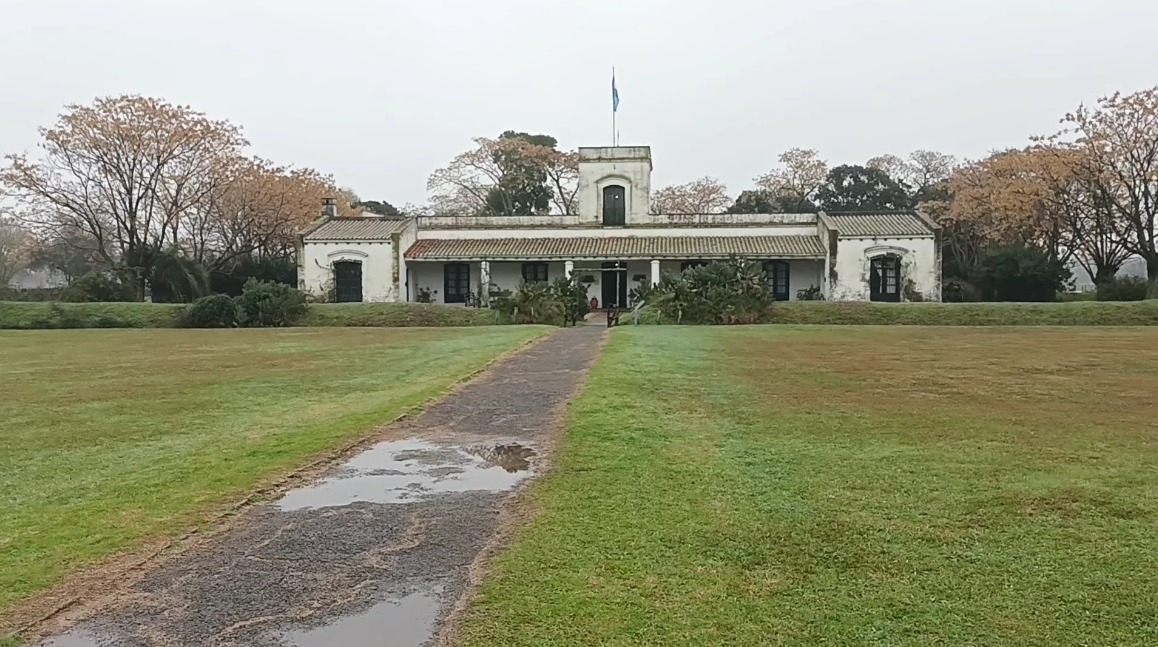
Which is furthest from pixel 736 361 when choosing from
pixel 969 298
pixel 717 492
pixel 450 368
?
pixel 969 298

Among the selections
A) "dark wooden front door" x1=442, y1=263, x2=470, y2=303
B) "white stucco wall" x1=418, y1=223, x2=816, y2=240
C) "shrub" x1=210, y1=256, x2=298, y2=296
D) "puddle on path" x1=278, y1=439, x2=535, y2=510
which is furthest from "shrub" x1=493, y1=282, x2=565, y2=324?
"puddle on path" x1=278, y1=439, x2=535, y2=510

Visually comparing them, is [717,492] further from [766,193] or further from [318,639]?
[766,193]

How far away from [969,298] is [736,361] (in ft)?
86.1

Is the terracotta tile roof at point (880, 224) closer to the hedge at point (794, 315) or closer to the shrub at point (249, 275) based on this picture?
the hedge at point (794, 315)

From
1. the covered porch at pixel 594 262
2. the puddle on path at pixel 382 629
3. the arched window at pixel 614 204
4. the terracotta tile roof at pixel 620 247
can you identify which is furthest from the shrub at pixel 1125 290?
the puddle on path at pixel 382 629

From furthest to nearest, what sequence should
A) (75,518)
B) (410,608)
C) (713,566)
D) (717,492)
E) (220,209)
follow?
(220,209), (717,492), (75,518), (713,566), (410,608)

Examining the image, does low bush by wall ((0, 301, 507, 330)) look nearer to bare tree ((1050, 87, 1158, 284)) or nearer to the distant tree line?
the distant tree line

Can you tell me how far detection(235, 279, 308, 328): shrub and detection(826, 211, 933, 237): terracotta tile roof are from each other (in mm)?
19701

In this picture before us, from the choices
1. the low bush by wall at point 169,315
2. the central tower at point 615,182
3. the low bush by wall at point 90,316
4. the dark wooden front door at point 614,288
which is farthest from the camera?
the central tower at point 615,182

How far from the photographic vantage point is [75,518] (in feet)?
16.7

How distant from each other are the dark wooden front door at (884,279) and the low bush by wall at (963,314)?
6.57 m

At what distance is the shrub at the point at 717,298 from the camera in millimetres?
25719

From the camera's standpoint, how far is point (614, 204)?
37.9 meters

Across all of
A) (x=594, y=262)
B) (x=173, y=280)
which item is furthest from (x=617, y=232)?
(x=173, y=280)
